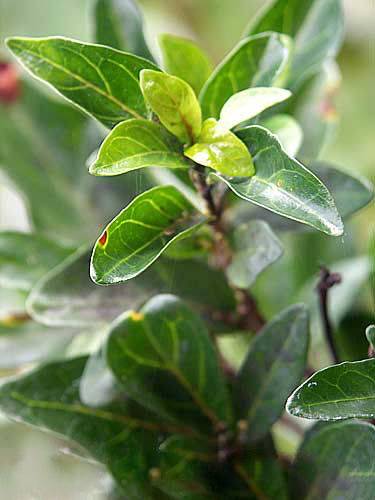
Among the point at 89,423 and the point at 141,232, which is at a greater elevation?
the point at 141,232

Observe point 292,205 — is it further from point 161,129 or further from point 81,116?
point 81,116

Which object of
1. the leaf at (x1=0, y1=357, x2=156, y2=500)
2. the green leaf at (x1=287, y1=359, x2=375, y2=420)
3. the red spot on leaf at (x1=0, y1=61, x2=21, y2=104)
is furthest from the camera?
the red spot on leaf at (x1=0, y1=61, x2=21, y2=104)

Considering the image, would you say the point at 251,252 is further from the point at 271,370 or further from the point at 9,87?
the point at 9,87

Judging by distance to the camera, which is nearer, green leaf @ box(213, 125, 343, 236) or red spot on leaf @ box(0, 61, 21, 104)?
green leaf @ box(213, 125, 343, 236)

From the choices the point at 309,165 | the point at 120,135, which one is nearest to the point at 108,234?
the point at 120,135

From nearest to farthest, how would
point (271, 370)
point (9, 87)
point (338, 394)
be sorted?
1. point (338, 394)
2. point (271, 370)
3. point (9, 87)

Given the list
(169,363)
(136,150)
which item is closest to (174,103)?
(136,150)

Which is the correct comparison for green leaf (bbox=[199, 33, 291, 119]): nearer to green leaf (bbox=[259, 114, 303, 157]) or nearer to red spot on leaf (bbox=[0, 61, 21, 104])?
green leaf (bbox=[259, 114, 303, 157])

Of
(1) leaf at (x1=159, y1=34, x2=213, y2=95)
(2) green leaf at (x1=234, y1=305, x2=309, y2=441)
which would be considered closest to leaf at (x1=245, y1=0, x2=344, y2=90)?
(1) leaf at (x1=159, y1=34, x2=213, y2=95)
